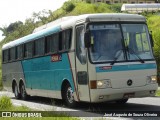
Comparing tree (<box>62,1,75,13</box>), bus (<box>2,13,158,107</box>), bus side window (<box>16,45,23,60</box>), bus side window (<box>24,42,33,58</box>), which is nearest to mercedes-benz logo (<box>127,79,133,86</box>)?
bus (<box>2,13,158,107</box>)

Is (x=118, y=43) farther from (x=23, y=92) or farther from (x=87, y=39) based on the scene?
(x=23, y=92)

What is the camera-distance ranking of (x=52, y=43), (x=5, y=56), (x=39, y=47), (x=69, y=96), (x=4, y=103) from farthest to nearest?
(x=5, y=56), (x=39, y=47), (x=52, y=43), (x=69, y=96), (x=4, y=103)

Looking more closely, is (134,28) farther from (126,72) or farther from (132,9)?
(132,9)

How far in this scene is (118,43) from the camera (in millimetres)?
13664

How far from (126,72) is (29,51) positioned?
8145 millimetres

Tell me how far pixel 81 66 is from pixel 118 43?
1.42 m

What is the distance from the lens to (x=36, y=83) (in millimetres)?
19516

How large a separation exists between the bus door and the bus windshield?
0.49 meters

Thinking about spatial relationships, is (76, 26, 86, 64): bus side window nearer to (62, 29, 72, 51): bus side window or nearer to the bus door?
the bus door

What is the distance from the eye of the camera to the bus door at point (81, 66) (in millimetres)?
13602

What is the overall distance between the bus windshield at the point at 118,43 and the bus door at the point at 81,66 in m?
0.49

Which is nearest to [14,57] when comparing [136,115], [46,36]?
[46,36]

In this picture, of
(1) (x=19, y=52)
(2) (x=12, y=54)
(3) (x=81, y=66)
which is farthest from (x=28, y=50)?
A: (3) (x=81, y=66)

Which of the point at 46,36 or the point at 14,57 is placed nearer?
the point at 46,36
